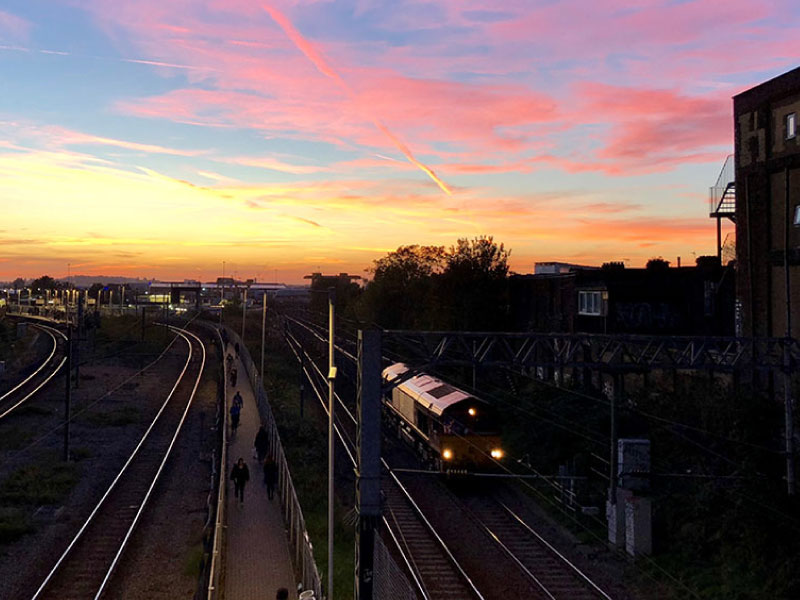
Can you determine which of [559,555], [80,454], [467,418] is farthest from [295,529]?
[80,454]

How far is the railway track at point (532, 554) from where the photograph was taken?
17.4 meters

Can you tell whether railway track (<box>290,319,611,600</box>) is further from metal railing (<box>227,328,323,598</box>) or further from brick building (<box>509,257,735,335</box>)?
→ brick building (<box>509,257,735,335</box>)

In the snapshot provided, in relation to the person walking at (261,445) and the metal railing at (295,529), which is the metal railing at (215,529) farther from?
the metal railing at (295,529)

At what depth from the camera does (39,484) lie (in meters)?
26.0

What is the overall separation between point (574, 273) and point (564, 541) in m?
21.9

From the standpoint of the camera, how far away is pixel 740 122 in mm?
30109

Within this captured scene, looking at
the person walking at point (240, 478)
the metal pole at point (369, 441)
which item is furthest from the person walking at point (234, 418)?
the metal pole at point (369, 441)

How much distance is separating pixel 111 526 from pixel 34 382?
34.1 meters

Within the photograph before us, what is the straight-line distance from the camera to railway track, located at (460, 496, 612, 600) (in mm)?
17422

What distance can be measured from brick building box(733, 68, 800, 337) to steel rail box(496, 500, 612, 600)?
1230 cm

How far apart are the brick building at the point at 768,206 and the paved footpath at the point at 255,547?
1956 cm

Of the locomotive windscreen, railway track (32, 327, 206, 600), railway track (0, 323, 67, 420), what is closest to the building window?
the locomotive windscreen

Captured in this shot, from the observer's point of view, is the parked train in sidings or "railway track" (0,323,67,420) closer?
the parked train in sidings

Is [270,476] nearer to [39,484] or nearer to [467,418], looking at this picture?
[467,418]
